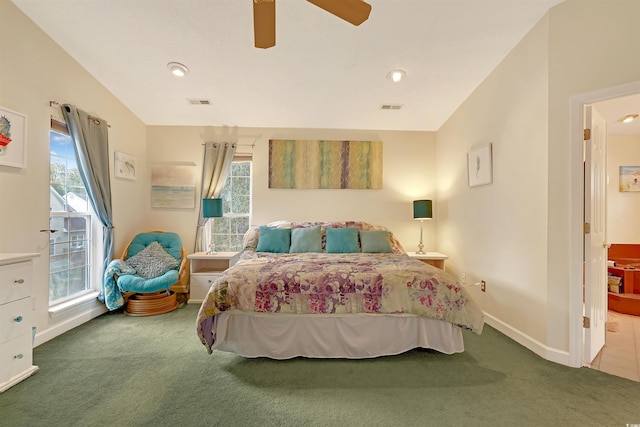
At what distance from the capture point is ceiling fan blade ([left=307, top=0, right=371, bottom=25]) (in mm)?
1504

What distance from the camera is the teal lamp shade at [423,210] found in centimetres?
377

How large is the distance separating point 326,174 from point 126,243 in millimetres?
2837

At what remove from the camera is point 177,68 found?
2.84 metres

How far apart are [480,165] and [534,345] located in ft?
5.82

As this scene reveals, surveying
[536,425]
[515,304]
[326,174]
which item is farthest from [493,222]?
[326,174]

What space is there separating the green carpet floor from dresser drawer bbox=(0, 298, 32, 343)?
13.3 inches

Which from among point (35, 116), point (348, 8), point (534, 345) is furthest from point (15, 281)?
point (534, 345)

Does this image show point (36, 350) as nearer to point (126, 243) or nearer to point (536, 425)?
point (126, 243)

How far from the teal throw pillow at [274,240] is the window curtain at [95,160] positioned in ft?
5.61

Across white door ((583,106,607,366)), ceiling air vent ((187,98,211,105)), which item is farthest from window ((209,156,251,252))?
white door ((583,106,607,366))

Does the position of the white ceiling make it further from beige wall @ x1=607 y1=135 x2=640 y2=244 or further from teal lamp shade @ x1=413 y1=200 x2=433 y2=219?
Answer: beige wall @ x1=607 y1=135 x2=640 y2=244

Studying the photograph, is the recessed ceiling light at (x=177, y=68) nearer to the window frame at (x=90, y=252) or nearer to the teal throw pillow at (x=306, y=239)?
the window frame at (x=90, y=252)

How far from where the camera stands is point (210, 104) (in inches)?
139

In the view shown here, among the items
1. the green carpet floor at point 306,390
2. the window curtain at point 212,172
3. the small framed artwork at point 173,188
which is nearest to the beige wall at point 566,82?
the green carpet floor at point 306,390
